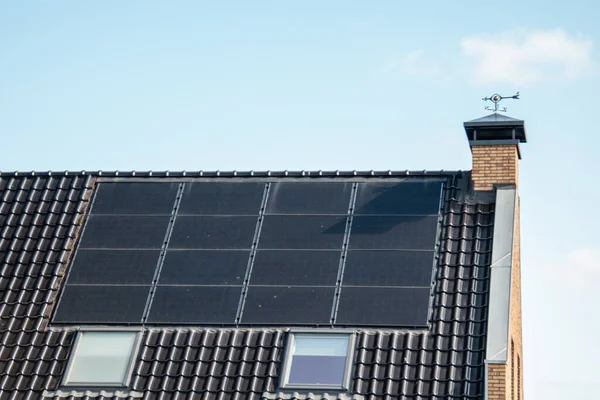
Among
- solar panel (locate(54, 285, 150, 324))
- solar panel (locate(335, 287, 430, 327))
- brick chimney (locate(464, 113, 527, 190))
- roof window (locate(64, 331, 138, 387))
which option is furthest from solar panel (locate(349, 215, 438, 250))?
roof window (locate(64, 331, 138, 387))

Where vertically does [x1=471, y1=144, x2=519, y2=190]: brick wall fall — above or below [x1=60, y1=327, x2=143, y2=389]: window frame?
above

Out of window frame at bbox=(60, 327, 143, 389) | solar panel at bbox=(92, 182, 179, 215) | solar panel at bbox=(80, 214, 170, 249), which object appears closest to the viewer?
window frame at bbox=(60, 327, 143, 389)

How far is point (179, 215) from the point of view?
2322 cm

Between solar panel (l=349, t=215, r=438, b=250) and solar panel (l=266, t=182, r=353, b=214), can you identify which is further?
solar panel (l=266, t=182, r=353, b=214)

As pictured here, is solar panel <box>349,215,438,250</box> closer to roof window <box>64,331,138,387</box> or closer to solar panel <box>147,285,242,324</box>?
solar panel <box>147,285,242,324</box>

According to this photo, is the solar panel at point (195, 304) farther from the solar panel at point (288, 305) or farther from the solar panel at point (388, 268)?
the solar panel at point (388, 268)

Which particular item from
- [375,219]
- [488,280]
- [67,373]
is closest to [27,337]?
[67,373]

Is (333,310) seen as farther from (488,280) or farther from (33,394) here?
(33,394)

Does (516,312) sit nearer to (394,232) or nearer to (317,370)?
(394,232)

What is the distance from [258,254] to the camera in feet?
72.6

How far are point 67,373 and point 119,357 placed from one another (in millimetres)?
953

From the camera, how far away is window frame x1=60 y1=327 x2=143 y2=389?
20.2 metres

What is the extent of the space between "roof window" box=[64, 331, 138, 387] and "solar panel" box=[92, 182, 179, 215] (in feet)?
10.7

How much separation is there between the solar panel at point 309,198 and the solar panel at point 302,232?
21 cm
